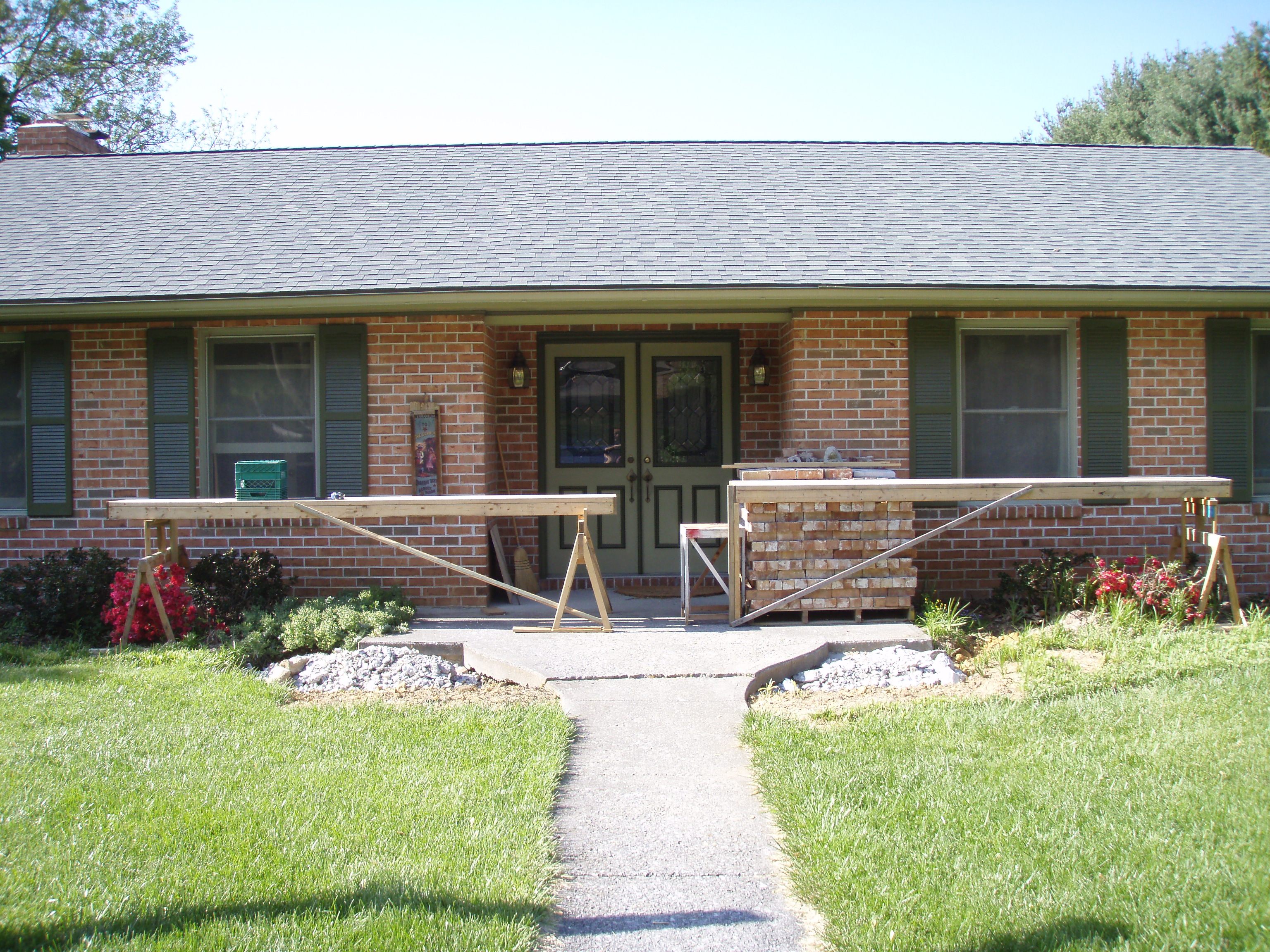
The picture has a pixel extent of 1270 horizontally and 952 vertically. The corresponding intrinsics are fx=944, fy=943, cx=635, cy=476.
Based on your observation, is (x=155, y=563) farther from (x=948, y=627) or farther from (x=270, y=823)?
(x=948, y=627)

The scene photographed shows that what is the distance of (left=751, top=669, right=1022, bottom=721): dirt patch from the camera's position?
207 inches

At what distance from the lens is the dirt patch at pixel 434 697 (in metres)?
5.44

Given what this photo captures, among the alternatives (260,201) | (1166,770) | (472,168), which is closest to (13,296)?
(260,201)

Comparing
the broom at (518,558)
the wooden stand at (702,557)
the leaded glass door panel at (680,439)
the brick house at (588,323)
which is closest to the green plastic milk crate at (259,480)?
the brick house at (588,323)

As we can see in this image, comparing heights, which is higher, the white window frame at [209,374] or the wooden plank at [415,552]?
the white window frame at [209,374]

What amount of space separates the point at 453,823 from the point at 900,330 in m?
6.00

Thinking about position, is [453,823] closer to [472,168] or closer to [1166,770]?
[1166,770]

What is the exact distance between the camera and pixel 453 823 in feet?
11.8

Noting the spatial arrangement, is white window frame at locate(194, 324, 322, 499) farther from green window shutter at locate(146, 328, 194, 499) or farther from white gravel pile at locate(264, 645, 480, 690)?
white gravel pile at locate(264, 645, 480, 690)

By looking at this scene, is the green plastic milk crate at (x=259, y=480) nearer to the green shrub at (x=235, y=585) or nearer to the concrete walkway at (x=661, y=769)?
the green shrub at (x=235, y=585)

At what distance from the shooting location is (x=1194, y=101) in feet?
78.9

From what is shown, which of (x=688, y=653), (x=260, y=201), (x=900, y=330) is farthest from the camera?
(x=260, y=201)

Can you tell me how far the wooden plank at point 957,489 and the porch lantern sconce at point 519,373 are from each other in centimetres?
286

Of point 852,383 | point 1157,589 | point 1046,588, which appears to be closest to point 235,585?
point 852,383
